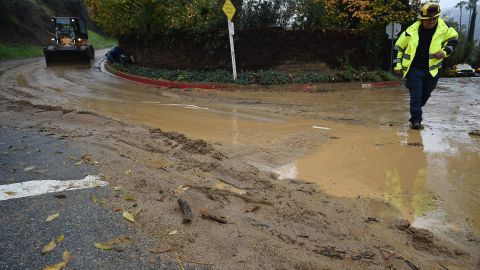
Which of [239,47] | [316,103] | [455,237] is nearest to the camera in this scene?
[455,237]

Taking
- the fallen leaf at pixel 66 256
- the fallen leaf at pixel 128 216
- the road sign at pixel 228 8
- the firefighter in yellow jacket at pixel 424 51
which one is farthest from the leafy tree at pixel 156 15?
the fallen leaf at pixel 66 256

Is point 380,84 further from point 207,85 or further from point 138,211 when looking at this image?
point 138,211

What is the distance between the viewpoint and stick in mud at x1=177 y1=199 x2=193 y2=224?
11.5 ft

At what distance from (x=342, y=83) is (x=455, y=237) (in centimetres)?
1009

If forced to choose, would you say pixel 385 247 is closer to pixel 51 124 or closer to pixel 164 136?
pixel 164 136

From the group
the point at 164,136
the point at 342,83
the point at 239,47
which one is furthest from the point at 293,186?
the point at 239,47

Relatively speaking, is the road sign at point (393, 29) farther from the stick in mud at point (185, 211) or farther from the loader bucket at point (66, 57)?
the loader bucket at point (66, 57)

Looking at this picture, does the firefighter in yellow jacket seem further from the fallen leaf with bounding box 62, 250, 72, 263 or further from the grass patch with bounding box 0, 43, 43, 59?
the grass patch with bounding box 0, 43, 43, 59

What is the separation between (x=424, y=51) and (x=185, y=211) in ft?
16.1

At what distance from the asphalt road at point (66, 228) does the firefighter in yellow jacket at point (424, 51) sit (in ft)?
16.8

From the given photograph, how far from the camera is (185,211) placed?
3633mm

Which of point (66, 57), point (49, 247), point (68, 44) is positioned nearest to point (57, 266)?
point (49, 247)

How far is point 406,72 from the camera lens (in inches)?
264

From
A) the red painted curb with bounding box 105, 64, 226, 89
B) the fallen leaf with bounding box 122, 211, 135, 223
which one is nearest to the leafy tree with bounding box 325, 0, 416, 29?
the red painted curb with bounding box 105, 64, 226, 89
